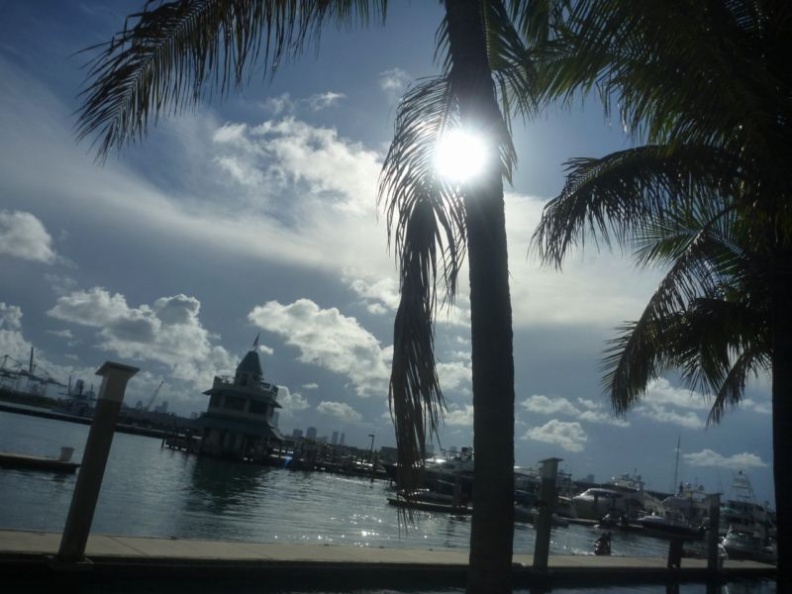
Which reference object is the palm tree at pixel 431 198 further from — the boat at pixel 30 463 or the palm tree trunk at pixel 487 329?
the boat at pixel 30 463

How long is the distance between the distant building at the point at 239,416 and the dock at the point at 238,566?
55.6 meters

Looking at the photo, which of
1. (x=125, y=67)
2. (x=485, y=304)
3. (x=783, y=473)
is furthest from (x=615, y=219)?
(x=125, y=67)

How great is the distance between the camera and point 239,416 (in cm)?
6738

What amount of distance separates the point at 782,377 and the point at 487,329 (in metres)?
5.75

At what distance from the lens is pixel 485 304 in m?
4.57

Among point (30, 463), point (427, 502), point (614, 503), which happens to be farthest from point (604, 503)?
point (30, 463)

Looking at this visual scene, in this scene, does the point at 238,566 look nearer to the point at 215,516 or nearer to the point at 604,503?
the point at 215,516

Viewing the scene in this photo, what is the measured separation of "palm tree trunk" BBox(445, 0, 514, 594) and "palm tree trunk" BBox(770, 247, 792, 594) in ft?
17.0

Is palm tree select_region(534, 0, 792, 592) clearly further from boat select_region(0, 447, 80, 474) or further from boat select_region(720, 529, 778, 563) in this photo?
boat select_region(720, 529, 778, 563)

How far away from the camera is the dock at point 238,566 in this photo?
7.59 metres

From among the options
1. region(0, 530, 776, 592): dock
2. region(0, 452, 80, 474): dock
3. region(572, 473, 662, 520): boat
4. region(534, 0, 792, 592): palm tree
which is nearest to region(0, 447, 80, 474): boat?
region(0, 452, 80, 474): dock

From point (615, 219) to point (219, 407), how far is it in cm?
6314

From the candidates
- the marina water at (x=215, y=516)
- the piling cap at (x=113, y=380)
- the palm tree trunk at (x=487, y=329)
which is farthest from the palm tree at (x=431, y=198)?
the marina water at (x=215, y=516)

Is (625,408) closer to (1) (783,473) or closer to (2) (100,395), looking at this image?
(1) (783,473)
